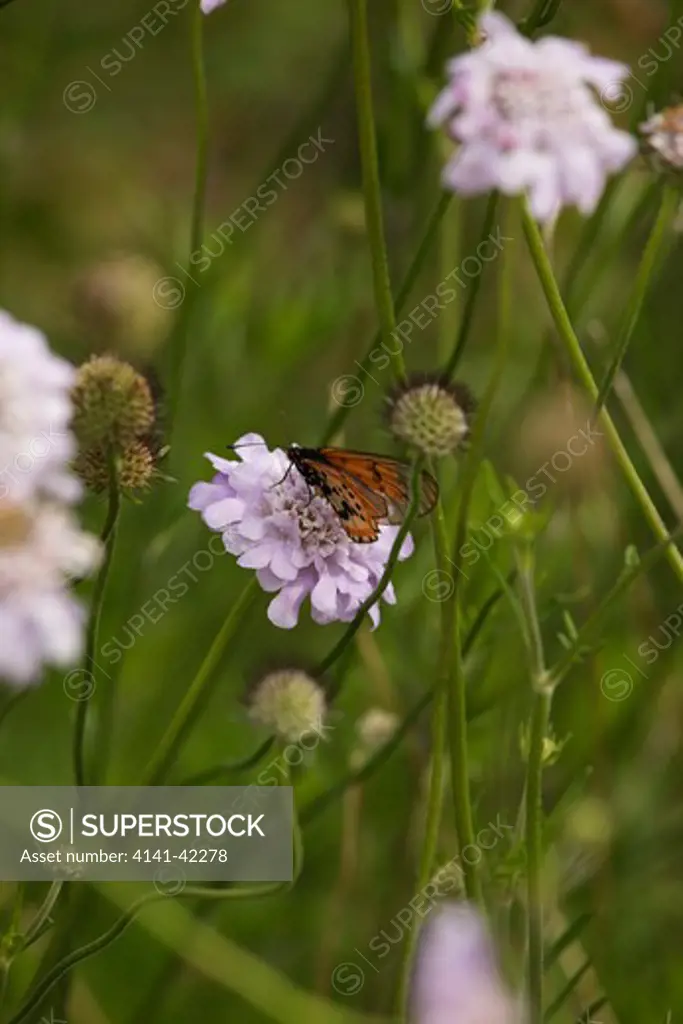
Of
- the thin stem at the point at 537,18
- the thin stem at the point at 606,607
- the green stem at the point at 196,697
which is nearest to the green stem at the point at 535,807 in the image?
the thin stem at the point at 606,607

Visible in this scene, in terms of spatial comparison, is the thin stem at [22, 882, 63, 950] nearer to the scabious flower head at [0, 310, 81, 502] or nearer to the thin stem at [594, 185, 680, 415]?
the scabious flower head at [0, 310, 81, 502]

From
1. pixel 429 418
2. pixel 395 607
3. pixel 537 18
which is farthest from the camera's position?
pixel 395 607

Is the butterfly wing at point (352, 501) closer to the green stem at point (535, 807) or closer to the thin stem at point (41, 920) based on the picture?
the green stem at point (535, 807)

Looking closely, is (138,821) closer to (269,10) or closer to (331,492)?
(331,492)

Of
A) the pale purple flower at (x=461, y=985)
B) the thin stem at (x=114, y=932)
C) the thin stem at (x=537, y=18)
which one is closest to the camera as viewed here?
the pale purple flower at (x=461, y=985)

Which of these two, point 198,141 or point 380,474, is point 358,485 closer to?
point 380,474

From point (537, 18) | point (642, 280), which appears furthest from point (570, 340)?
point (537, 18)

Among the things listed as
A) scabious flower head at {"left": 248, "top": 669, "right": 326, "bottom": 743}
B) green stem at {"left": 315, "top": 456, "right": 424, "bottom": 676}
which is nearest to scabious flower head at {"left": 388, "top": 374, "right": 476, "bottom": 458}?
green stem at {"left": 315, "top": 456, "right": 424, "bottom": 676}
